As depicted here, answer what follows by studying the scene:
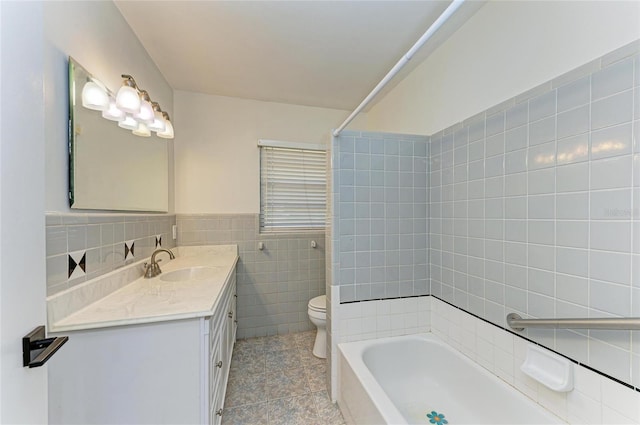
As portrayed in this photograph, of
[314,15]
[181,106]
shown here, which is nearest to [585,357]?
[314,15]

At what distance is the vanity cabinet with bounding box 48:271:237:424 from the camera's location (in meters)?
0.97

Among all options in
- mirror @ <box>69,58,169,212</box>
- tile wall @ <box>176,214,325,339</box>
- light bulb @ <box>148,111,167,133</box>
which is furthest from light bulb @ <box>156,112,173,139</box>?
tile wall @ <box>176,214,325,339</box>

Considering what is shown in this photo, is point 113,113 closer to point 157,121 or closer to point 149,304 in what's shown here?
point 157,121

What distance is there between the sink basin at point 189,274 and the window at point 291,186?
84 cm

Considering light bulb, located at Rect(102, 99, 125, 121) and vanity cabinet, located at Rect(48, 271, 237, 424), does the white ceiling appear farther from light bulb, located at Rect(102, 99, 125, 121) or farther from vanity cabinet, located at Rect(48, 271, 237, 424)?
vanity cabinet, located at Rect(48, 271, 237, 424)

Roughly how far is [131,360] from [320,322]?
1376 millimetres

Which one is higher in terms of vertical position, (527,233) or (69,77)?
(69,77)

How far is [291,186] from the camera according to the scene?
2730 mm

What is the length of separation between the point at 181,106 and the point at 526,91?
272 centimetres

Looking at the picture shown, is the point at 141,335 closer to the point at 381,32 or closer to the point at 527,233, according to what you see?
the point at 527,233

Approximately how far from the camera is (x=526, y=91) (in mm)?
1202

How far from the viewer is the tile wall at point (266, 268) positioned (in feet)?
8.16

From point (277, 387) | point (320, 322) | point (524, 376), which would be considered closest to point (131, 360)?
point (277, 387)

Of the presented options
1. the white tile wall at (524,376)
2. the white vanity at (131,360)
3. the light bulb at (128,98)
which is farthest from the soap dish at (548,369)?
the light bulb at (128,98)
